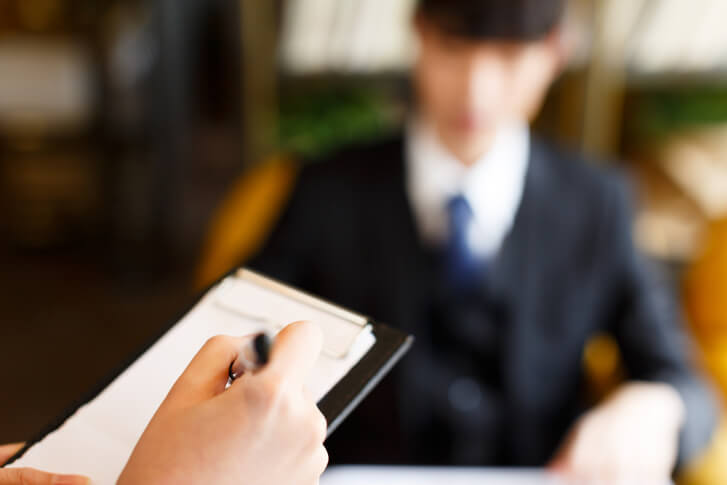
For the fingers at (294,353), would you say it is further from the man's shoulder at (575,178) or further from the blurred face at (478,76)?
the man's shoulder at (575,178)

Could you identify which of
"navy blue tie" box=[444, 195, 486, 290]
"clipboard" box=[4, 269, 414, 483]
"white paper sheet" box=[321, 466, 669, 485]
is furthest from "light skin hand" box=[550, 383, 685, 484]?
"clipboard" box=[4, 269, 414, 483]

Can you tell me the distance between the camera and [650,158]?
2.29 m

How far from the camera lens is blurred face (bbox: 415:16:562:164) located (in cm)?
107

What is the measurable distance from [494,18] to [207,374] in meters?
0.83

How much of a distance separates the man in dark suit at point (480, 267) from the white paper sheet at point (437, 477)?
220mm

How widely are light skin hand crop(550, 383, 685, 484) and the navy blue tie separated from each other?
1.00ft

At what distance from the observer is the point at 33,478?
0.42m

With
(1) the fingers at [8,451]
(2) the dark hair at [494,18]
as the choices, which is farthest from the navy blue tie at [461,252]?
(1) the fingers at [8,451]

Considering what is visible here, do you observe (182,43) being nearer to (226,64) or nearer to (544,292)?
(226,64)

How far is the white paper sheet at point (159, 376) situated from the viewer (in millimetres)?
464

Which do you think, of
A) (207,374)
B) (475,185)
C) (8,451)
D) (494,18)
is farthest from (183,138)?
(207,374)

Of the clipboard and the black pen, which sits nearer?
the black pen

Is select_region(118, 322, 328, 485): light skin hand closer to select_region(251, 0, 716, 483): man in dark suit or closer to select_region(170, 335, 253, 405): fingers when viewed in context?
select_region(170, 335, 253, 405): fingers

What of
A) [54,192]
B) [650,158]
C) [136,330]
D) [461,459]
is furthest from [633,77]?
[54,192]
